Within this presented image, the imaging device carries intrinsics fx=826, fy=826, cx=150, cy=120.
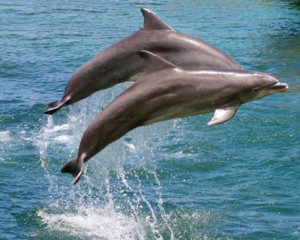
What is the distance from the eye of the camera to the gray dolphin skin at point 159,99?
5660 mm

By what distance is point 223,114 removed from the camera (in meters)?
5.80

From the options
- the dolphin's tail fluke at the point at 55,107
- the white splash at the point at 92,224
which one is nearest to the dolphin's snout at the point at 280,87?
the dolphin's tail fluke at the point at 55,107

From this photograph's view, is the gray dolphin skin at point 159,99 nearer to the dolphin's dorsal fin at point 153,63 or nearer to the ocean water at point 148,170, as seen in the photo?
the dolphin's dorsal fin at point 153,63

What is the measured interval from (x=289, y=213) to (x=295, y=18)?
18619 mm

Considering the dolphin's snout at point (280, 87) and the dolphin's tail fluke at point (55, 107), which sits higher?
the dolphin's snout at point (280, 87)

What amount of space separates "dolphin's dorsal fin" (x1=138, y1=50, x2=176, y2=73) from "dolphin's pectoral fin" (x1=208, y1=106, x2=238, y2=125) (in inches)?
18.1

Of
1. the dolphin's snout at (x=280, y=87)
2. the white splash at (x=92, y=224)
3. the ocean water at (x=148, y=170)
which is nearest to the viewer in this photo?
the dolphin's snout at (x=280, y=87)

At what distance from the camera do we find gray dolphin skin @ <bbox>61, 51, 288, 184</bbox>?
566cm

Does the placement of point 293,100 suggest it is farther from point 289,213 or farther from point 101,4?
point 101,4

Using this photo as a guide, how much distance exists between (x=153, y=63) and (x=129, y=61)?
0.51m

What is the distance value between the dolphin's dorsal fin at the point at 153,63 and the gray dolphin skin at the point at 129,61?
13.0 inches

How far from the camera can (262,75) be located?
5.93 meters

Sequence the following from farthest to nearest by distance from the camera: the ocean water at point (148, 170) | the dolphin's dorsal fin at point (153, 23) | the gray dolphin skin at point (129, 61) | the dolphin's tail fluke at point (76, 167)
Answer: the ocean water at point (148, 170), the dolphin's dorsal fin at point (153, 23), the gray dolphin skin at point (129, 61), the dolphin's tail fluke at point (76, 167)

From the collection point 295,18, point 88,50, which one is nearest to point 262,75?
point 88,50
